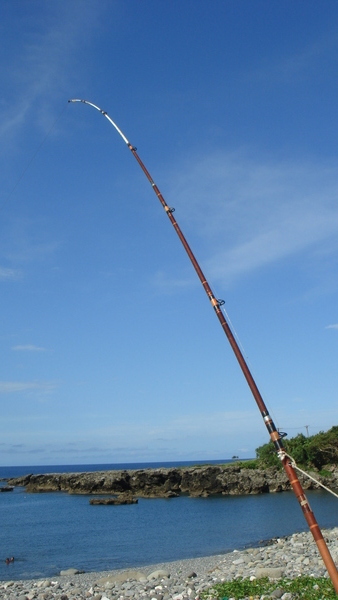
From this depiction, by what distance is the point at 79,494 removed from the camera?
76.1 metres

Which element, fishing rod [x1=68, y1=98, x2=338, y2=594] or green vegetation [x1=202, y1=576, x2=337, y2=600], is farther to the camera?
green vegetation [x1=202, y1=576, x2=337, y2=600]

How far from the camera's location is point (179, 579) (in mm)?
16609

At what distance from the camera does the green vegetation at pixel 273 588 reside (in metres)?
10.1

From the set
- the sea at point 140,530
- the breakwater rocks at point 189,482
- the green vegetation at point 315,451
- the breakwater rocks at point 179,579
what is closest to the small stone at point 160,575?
the breakwater rocks at point 179,579

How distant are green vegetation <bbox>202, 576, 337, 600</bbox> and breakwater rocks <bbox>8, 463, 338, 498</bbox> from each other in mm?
47275

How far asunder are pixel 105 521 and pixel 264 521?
13.6 meters

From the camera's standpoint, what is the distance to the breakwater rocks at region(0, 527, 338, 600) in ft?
43.3

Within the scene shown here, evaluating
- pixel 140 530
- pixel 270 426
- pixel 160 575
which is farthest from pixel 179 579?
pixel 140 530

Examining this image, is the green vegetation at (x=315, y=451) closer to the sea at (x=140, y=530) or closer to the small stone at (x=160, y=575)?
the sea at (x=140, y=530)

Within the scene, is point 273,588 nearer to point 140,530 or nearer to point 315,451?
point 140,530

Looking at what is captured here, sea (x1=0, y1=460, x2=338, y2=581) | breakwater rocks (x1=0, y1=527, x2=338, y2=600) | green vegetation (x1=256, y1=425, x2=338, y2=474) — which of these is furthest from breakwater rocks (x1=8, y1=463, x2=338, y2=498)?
breakwater rocks (x1=0, y1=527, x2=338, y2=600)

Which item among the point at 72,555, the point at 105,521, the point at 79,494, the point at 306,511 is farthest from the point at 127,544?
the point at 79,494

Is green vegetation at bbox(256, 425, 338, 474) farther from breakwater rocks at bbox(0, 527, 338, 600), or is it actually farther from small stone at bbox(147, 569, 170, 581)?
small stone at bbox(147, 569, 170, 581)

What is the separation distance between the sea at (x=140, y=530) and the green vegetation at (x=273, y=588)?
1432cm
